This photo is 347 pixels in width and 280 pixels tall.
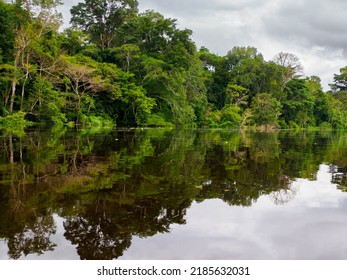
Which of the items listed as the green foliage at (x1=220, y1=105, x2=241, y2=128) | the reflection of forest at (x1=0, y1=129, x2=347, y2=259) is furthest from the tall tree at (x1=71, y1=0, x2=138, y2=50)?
the reflection of forest at (x1=0, y1=129, x2=347, y2=259)

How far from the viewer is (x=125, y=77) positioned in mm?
32500

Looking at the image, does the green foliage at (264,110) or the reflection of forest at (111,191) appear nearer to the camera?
the reflection of forest at (111,191)

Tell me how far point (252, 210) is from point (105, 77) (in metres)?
28.2

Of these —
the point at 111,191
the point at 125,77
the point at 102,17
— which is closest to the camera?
the point at 111,191

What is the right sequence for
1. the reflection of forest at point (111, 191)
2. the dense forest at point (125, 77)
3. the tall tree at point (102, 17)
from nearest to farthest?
the reflection of forest at point (111, 191), the dense forest at point (125, 77), the tall tree at point (102, 17)

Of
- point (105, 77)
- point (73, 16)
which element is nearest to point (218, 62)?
point (73, 16)

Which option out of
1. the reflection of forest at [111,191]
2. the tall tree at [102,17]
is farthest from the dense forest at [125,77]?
the reflection of forest at [111,191]

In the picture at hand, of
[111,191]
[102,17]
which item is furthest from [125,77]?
[111,191]

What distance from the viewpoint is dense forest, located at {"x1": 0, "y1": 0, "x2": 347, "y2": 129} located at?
2539cm

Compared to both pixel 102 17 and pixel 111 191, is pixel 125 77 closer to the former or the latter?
pixel 102 17

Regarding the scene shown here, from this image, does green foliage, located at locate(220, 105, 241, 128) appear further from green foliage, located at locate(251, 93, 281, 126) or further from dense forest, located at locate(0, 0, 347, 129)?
green foliage, located at locate(251, 93, 281, 126)

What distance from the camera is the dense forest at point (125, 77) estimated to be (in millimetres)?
25391

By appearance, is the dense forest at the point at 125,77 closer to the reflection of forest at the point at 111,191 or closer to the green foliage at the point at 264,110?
the green foliage at the point at 264,110

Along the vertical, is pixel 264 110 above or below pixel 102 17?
below
